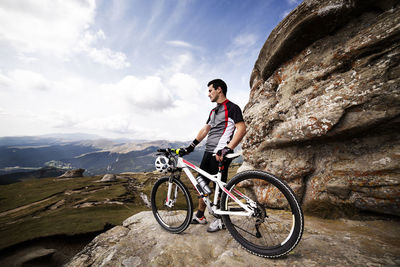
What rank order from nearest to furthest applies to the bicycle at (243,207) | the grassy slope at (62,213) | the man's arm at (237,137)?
the bicycle at (243,207) < the man's arm at (237,137) < the grassy slope at (62,213)

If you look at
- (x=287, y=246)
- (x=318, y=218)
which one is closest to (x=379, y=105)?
(x=318, y=218)

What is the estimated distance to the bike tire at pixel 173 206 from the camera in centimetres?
470

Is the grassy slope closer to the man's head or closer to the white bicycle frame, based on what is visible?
the white bicycle frame

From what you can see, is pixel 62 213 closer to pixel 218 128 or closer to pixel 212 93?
pixel 218 128

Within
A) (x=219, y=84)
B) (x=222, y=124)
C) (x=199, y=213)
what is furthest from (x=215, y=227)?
(x=219, y=84)

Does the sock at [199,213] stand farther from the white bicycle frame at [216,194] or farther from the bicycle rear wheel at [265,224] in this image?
the bicycle rear wheel at [265,224]

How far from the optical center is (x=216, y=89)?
196 inches

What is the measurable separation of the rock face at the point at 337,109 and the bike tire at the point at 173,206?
13.7ft

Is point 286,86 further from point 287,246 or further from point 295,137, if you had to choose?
point 287,246

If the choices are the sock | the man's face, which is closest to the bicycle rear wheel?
the sock

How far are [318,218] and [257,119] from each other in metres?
4.66

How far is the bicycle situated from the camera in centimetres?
313

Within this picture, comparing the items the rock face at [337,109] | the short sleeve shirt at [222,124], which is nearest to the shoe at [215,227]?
the short sleeve shirt at [222,124]

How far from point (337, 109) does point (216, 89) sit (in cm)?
406
